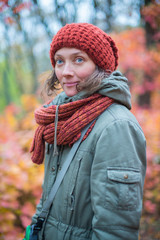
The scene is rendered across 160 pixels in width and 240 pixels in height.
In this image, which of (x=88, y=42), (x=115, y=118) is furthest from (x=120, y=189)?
(x=88, y=42)

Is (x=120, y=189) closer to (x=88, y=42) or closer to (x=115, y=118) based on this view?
(x=115, y=118)

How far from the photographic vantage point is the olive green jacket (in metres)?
1.21

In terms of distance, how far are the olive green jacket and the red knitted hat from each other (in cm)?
15

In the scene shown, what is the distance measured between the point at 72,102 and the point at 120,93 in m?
0.34

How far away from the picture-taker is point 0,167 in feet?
10.6

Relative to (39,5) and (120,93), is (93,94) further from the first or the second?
(39,5)

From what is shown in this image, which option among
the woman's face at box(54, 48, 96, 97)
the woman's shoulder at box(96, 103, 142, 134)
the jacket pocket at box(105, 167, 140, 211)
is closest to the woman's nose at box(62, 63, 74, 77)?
the woman's face at box(54, 48, 96, 97)

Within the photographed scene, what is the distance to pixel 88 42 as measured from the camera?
144 cm

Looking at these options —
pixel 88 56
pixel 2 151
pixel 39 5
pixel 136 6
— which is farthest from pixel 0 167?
pixel 136 6

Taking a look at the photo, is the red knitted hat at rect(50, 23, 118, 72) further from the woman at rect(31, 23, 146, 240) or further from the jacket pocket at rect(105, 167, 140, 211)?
the jacket pocket at rect(105, 167, 140, 211)

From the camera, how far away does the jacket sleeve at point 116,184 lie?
3.94 feet

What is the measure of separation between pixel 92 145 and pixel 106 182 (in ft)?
0.84

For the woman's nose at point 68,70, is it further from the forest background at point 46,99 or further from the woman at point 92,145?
the forest background at point 46,99

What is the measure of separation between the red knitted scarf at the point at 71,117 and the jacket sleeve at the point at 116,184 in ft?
0.56
